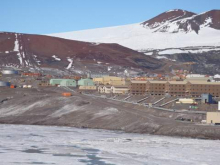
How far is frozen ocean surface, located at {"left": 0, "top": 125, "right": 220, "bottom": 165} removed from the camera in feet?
153

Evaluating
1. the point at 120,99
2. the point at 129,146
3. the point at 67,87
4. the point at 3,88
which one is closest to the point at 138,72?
the point at 67,87

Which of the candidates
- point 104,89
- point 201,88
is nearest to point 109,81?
point 104,89


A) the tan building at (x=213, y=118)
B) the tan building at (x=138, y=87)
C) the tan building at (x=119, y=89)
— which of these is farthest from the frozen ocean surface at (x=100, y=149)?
the tan building at (x=119, y=89)

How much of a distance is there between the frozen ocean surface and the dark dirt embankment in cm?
386

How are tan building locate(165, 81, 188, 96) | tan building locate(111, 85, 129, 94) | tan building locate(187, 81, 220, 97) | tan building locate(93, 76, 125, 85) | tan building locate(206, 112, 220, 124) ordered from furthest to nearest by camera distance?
1. tan building locate(93, 76, 125, 85)
2. tan building locate(111, 85, 129, 94)
3. tan building locate(165, 81, 188, 96)
4. tan building locate(187, 81, 220, 97)
5. tan building locate(206, 112, 220, 124)

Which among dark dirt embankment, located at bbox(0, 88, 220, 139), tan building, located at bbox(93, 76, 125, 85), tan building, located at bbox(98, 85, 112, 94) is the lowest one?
dark dirt embankment, located at bbox(0, 88, 220, 139)

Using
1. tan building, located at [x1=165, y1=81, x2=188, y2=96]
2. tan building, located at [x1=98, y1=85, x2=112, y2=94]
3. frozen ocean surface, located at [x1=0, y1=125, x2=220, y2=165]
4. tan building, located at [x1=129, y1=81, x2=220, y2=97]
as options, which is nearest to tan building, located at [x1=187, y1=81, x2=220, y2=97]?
tan building, located at [x1=129, y1=81, x2=220, y2=97]

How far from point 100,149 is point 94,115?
97.8ft

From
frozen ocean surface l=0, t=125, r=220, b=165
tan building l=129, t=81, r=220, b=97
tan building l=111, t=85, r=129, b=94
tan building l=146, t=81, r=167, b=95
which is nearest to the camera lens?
frozen ocean surface l=0, t=125, r=220, b=165

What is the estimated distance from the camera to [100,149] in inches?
2096

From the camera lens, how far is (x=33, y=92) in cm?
11356

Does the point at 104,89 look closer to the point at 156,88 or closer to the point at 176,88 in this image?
the point at 156,88

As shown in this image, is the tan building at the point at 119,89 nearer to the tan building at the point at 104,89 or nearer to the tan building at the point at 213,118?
the tan building at the point at 104,89

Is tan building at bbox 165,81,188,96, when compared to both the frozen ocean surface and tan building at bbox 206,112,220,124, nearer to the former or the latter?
tan building at bbox 206,112,220,124
